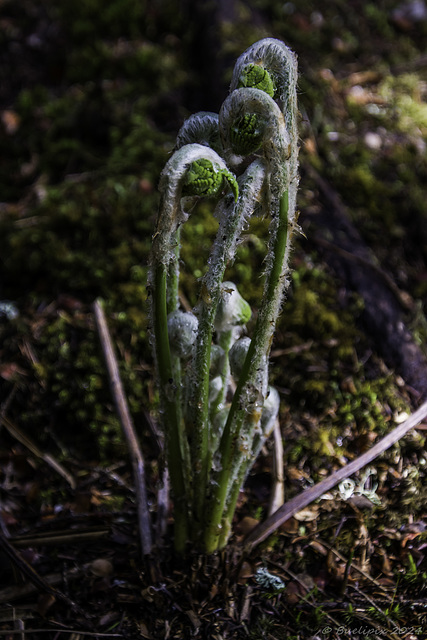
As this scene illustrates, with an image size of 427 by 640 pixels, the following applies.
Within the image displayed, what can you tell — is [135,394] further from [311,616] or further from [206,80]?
[206,80]

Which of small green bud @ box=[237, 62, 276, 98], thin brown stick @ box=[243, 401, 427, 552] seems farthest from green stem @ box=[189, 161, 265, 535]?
thin brown stick @ box=[243, 401, 427, 552]

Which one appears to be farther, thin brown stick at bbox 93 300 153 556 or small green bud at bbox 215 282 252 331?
thin brown stick at bbox 93 300 153 556

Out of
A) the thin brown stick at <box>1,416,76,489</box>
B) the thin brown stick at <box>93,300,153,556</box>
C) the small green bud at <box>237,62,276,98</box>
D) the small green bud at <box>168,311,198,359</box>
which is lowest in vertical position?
the thin brown stick at <box>1,416,76,489</box>

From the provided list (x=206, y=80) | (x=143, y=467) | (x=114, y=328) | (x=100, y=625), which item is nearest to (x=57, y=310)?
(x=114, y=328)

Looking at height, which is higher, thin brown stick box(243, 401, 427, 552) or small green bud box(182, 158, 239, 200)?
small green bud box(182, 158, 239, 200)

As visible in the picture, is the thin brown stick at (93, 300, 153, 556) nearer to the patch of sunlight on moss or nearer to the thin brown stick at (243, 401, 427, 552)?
the thin brown stick at (243, 401, 427, 552)

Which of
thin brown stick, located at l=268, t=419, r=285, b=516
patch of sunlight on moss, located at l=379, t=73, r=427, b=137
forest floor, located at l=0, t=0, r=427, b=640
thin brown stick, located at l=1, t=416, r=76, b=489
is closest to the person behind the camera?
forest floor, located at l=0, t=0, r=427, b=640

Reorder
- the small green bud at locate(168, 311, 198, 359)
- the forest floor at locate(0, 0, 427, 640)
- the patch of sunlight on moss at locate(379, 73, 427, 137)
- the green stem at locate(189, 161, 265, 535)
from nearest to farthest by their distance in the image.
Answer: the green stem at locate(189, 161, 265, 535)
the small green bud at locate(168, 311, 198, 359)
the forest floor at locate(0, 0, 427, 640)
the patch of sunlight on moss at locate(379, 73, 427, 137)
